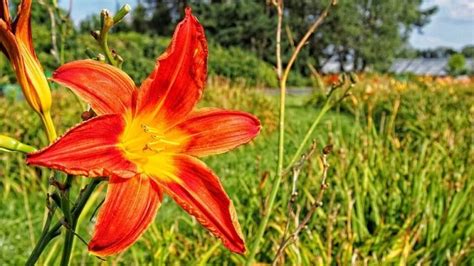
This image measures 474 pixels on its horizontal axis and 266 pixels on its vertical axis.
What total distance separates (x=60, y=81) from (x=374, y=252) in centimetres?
184

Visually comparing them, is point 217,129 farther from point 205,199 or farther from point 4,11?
point 4,11

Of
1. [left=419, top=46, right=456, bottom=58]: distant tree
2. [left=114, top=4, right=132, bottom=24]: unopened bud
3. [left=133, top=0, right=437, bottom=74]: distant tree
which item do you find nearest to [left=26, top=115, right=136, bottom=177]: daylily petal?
[left=114, top=4, right=132, bottom=24]: unopened bud

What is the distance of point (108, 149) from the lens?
0.53m

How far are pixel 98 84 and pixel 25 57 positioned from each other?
0.08m

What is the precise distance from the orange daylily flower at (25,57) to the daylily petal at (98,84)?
0.19ft

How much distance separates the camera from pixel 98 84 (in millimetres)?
548

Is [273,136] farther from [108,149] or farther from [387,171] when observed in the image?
[108,149]

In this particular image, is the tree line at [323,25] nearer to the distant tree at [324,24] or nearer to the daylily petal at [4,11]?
the distant tree at [324,24]

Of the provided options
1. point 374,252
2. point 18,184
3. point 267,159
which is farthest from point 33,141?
point 374,252

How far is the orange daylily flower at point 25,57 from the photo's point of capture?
1.77 feet

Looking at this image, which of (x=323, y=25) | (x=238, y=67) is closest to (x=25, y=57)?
(x=238, y=67)

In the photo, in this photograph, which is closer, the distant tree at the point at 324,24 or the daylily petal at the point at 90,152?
the daylily petal at the point at 90,152

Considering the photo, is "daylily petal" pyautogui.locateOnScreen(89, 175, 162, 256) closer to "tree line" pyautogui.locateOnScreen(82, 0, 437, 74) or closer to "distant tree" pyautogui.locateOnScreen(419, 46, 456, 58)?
"tree line" pyautogui.locateOnScreen(82, 0, 437, 74)

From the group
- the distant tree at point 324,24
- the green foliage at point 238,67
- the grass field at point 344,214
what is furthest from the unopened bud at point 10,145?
the distant tree at point 324,24
